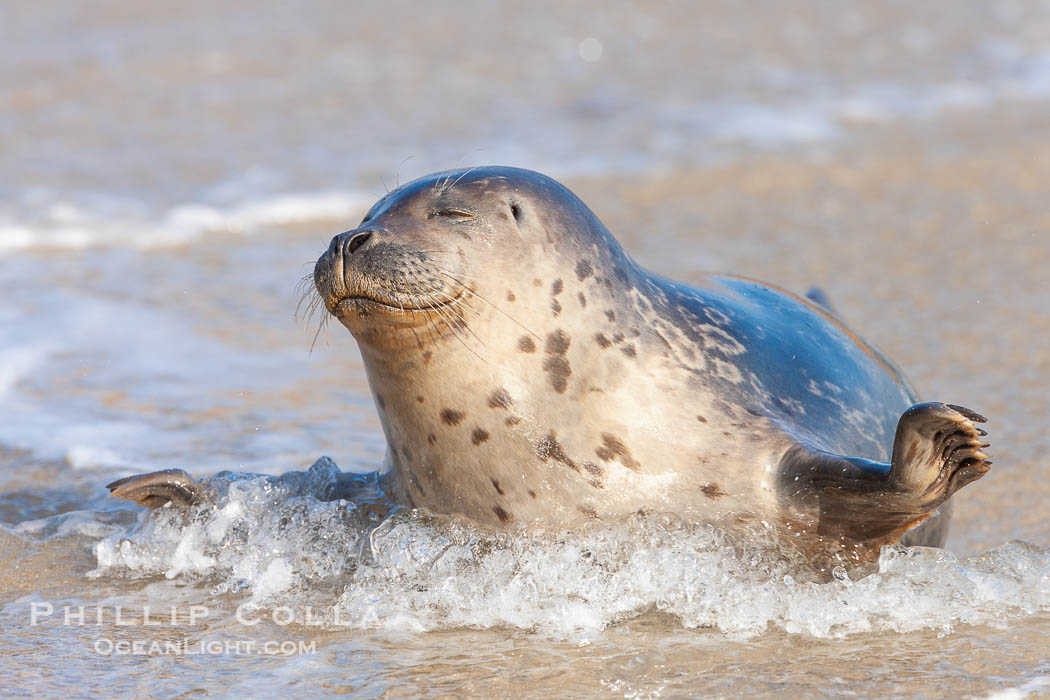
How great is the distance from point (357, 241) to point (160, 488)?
4.01ft

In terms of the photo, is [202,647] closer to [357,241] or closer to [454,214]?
[357,241]

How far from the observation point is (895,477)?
12.3ft

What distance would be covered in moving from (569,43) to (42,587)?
11.8 m

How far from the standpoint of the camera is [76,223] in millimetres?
9867

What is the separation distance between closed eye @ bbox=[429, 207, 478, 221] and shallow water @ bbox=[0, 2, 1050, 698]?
0.90 m

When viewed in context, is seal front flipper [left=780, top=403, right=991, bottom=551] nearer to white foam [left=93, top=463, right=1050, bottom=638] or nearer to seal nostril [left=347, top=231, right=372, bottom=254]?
white foam [left=93, top=463, right=1050, bottom=638]

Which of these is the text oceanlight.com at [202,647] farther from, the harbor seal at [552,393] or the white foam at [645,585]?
the harbor seal at [552,393]

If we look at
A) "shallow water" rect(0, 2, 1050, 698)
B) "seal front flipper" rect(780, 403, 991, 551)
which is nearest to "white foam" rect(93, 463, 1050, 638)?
"shallow water" rect(0, 2, 1050, 698)

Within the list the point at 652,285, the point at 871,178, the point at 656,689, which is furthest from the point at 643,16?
the point at 656,689

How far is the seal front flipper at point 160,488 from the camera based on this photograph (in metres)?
4.53

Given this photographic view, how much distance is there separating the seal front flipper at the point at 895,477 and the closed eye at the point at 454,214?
1.14 m

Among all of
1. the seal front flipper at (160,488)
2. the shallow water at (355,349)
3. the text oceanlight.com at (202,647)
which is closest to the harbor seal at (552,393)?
the shallow water at (355,349)

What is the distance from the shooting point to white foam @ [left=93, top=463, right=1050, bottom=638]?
12.7 ft

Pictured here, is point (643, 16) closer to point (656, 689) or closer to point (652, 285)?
point (652, 285)
